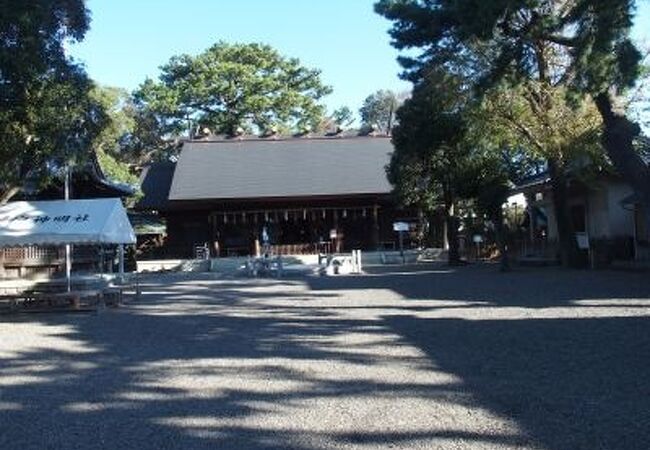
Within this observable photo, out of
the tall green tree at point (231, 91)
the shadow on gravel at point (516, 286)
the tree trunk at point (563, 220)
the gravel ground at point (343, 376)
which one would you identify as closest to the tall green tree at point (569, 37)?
the shadow on gravel at point (516, 286)

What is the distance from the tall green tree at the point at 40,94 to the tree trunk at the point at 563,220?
559 inches

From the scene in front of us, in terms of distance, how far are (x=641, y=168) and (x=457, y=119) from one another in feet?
39.2

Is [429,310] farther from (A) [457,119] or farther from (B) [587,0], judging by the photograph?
(A) [457,119]

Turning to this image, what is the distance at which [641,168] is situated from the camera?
15.3 meters

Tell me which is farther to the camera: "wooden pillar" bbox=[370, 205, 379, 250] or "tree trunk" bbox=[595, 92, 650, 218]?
"wooden pillar" bbox=[370, 205, 379, 250]

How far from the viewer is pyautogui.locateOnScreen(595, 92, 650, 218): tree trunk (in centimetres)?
1526

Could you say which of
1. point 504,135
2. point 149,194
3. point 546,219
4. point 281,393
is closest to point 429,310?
point 281,393

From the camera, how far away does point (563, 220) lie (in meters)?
25.5

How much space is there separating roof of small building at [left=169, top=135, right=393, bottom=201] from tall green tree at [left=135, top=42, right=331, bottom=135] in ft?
23.0

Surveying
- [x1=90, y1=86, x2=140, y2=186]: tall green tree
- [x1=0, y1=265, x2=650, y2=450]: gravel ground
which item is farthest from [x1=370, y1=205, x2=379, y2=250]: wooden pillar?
[x1=0, y1=265, x2=650, y2=450]: gravel ground

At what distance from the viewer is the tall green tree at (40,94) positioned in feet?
49.6

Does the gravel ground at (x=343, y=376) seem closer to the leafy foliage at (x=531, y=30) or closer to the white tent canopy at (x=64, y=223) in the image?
the white tent canopy at (x=64, y=223)

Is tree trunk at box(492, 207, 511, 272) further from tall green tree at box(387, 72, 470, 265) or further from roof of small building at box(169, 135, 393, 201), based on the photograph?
roof of small building at box(169, 135, 393, 201)

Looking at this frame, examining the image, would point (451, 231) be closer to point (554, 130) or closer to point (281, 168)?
point (554, 130)
